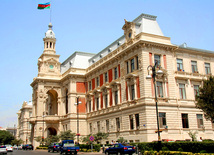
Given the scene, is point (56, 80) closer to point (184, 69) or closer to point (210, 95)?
point (184, 69)

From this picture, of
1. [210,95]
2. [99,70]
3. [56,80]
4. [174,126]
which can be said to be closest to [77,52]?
[56,80]

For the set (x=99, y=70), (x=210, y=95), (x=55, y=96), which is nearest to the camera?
(x=210, y=95)

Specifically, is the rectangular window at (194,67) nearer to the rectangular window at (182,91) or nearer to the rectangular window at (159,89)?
the rectangular window at (182,91)

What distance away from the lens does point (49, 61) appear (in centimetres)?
6725

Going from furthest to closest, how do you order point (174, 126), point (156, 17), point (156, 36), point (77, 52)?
point (77, 52) < point (156, 17) < point (156, 36) < point (174, 126)

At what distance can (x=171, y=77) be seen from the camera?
132 ft

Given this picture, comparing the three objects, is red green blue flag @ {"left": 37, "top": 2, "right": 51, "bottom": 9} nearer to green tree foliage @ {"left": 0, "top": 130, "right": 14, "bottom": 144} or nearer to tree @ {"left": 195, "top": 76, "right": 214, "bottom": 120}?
tree @ {"left": 195, "top": 76, "right": 214, "bottom": 120}

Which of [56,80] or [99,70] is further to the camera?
[56,80]

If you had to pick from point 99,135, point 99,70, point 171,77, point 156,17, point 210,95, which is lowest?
point 99,135

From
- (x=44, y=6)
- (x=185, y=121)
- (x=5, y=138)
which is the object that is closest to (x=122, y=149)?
(x=185, y=121)

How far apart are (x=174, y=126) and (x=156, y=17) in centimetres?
1937

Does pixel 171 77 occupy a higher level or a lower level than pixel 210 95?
higher

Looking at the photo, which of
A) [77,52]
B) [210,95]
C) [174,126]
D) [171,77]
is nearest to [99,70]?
[77,52]

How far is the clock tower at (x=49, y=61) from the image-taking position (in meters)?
66.2
